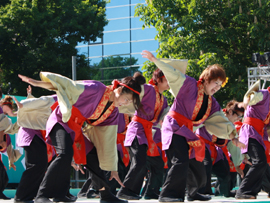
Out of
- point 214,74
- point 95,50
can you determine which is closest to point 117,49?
point 95,50

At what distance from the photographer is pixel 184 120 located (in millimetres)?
4055

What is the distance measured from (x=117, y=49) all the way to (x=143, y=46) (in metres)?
1.46

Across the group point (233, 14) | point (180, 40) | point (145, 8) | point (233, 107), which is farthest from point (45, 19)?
point (233, 107)

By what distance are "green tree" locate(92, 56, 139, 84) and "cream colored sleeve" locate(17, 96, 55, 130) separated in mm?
16607

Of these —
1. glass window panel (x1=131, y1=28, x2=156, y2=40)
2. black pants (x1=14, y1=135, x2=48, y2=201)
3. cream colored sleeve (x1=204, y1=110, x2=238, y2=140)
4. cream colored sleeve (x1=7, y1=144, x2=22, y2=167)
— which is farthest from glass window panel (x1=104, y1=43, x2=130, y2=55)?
cream colored sleeve (x1=204, y1=110, x2=238, y2=140)

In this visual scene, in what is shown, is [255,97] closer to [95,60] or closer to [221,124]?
[221,124]

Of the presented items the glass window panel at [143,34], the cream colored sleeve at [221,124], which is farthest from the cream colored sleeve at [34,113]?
the glass window panel at [143,34]

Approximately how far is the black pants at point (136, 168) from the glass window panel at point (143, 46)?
16651 millimetres

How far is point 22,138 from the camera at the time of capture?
4.71m

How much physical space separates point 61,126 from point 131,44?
1864 centimetres

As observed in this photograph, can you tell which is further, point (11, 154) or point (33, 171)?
point (11, 154)

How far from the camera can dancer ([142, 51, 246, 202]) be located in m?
3.88

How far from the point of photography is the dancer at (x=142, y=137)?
190 inches

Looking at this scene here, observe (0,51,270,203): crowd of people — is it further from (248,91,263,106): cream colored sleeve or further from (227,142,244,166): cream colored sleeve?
(227,142,244,166): cream colored sleeve
